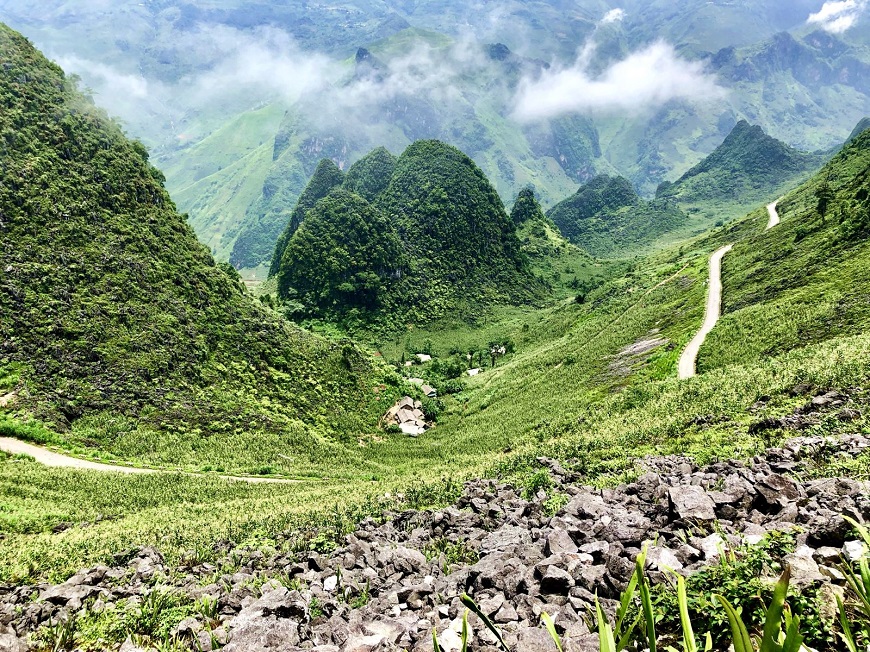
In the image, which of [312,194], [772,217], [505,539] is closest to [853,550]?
[505,539]

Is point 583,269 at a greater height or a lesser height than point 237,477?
greater

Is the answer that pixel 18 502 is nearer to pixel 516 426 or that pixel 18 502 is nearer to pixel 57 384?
pixel 57 384

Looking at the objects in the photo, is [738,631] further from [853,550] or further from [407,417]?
[407,417]

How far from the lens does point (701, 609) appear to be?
5.38 metres

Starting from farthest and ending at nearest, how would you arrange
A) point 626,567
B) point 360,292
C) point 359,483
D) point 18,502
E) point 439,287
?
point 439,287
point 360,292
point 359,483
point 18,502
point 626,567

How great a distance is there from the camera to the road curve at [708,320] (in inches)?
1390

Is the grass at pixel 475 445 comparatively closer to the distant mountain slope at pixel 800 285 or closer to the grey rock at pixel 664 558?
the distant mountain slope at pixel 800 285

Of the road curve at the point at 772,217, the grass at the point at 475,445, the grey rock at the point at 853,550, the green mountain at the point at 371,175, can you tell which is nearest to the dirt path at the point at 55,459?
the grass at the point at 475,445

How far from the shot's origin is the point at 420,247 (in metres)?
105

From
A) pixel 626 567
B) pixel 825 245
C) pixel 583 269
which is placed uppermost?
pixel 583 269

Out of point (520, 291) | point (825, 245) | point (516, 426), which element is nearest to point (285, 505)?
point (516, 426)

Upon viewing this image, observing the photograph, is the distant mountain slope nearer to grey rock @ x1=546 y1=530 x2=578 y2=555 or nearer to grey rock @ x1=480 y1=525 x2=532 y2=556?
grey rock @ x1=480 y1=525 x2=532 y2=556

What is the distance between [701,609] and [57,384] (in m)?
35.4

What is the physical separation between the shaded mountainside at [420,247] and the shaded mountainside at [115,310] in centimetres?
4200
